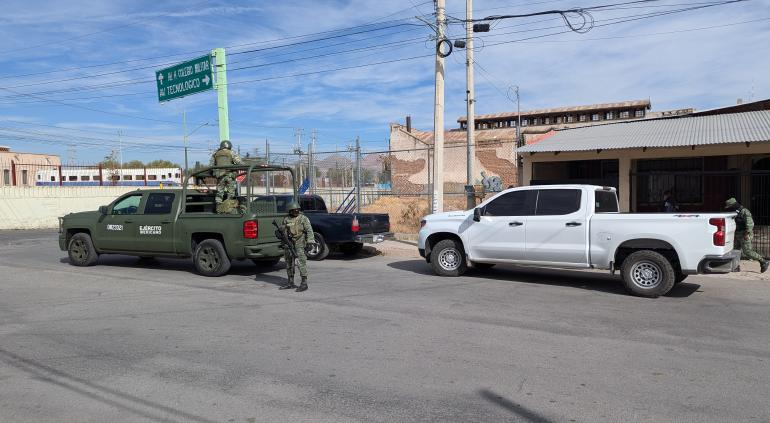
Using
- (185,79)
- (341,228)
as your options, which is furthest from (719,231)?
(185,79)

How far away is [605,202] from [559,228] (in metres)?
1.03

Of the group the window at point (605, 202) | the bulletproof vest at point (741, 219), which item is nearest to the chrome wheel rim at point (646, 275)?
the window at point (605, 202)

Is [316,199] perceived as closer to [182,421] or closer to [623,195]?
[623,195]

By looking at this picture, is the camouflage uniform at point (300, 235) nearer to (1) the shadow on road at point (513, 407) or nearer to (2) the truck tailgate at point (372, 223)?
(2) the truck tailgate at point (372, 223)

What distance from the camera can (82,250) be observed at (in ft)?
40.9

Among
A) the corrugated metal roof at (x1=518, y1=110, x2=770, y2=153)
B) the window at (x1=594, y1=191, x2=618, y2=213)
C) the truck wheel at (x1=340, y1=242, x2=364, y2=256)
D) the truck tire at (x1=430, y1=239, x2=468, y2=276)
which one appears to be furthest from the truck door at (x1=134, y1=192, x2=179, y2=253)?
the corrugated metal roof at (x1=518, y1=110, x2=770, y2=153)

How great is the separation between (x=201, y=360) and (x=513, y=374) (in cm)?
300

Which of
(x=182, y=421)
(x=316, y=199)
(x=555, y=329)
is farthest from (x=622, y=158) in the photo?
(x=182, y=421)

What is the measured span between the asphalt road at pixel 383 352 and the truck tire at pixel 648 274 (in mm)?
248

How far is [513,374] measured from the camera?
200 inches

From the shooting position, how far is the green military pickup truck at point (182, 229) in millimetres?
10547

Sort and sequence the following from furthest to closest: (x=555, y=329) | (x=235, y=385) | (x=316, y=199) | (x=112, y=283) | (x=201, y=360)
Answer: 1. (x=316, y=199)
2. (x=112, y=283)
3. (x=555, y=329)
4. (x=201, y=360)
5. (x=235, y=385)

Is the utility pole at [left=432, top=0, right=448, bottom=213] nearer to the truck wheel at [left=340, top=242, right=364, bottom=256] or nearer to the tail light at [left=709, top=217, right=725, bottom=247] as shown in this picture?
the truck wheel at [left=340, top=242, right=364, bottom=256]

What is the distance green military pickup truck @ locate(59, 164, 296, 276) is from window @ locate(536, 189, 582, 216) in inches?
196
